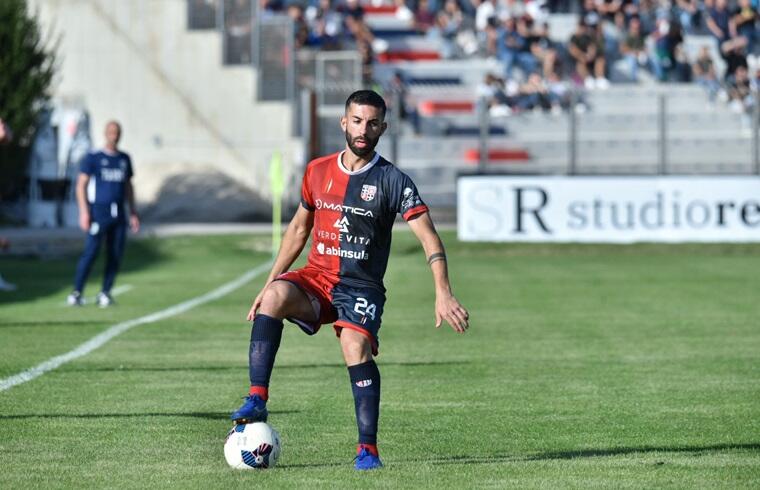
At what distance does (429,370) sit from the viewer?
A: 42.2 ft

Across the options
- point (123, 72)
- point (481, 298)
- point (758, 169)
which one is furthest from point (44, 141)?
point (481, 298)

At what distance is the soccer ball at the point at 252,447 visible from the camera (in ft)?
25.8

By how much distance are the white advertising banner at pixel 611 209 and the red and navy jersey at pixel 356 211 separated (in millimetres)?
22493

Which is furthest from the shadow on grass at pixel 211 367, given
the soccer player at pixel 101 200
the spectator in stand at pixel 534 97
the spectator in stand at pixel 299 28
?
the spectator in stand at pixel 299 28

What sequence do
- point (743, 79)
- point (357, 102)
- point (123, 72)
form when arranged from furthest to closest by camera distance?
point (123, 72), point (743, 79), point (357, 102)

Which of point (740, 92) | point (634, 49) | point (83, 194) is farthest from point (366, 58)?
point (83, 194)

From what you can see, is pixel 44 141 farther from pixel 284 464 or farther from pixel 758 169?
pixel 284 464

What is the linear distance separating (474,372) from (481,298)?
822cm

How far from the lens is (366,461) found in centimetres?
787

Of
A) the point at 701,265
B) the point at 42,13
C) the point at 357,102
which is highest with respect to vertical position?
the point at 42,13

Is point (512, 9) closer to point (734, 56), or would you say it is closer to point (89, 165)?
point (734, 56)

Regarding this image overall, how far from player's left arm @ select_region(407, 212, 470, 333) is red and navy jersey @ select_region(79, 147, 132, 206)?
1213cm

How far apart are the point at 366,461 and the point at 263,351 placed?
2.48ft

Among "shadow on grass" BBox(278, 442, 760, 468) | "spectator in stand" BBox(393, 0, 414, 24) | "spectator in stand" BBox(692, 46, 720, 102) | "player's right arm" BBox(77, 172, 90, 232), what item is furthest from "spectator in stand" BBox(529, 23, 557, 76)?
"shadow on grass" BBox(278, 442, 760, 468)
